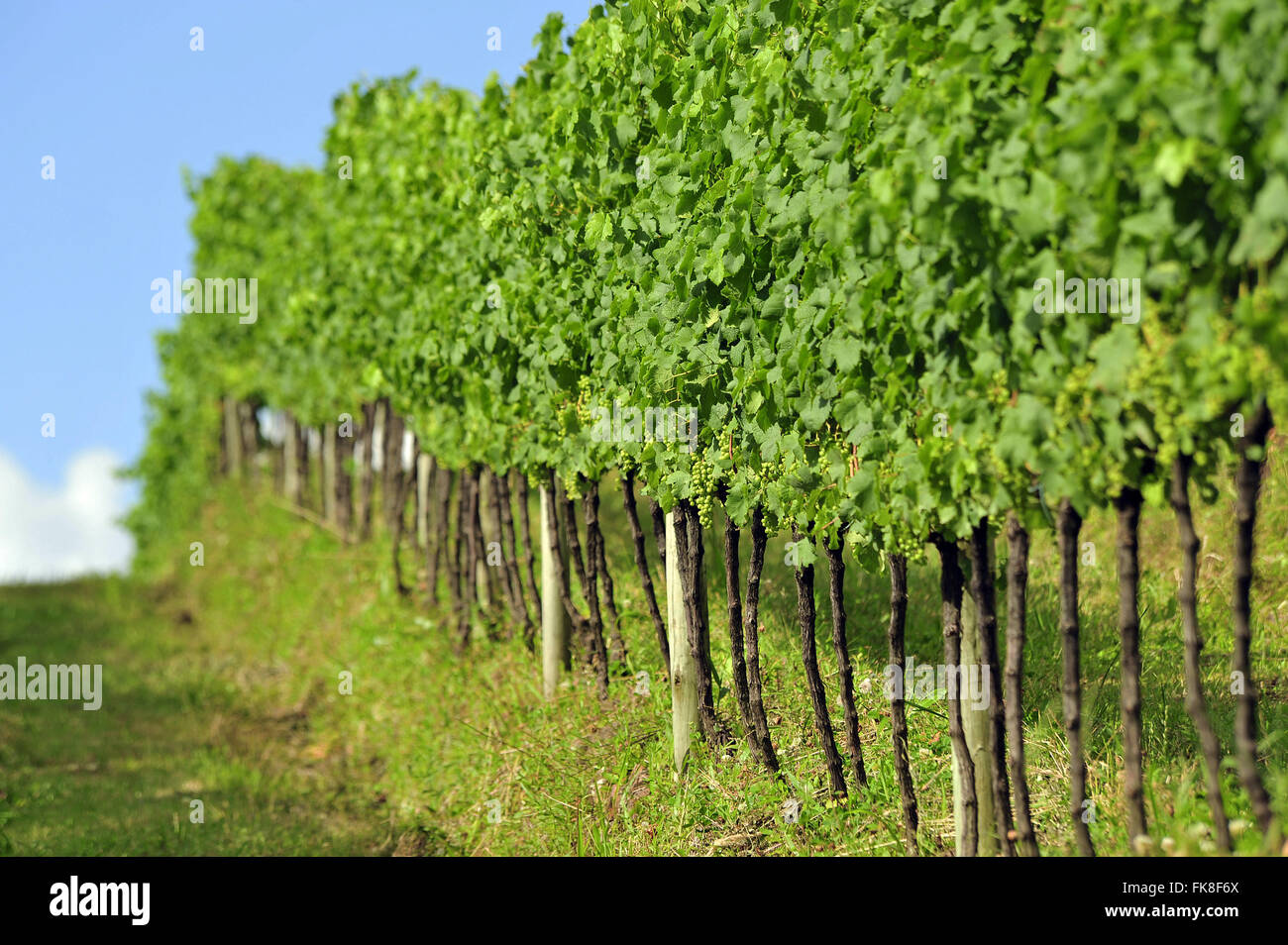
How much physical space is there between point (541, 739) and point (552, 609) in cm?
126

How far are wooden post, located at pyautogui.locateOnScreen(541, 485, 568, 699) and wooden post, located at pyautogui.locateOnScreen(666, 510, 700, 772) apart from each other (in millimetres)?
1844

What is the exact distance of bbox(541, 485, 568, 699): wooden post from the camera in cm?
888

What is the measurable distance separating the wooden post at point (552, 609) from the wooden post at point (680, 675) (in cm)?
A: 184

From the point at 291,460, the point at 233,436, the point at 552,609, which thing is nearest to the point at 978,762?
the point at 552,609

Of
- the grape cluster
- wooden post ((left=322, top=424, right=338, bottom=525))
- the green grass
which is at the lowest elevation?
the green grass

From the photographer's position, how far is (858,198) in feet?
16.5

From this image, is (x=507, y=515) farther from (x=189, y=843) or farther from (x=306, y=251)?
(x=306, y=251)

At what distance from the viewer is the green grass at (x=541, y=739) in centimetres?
620
